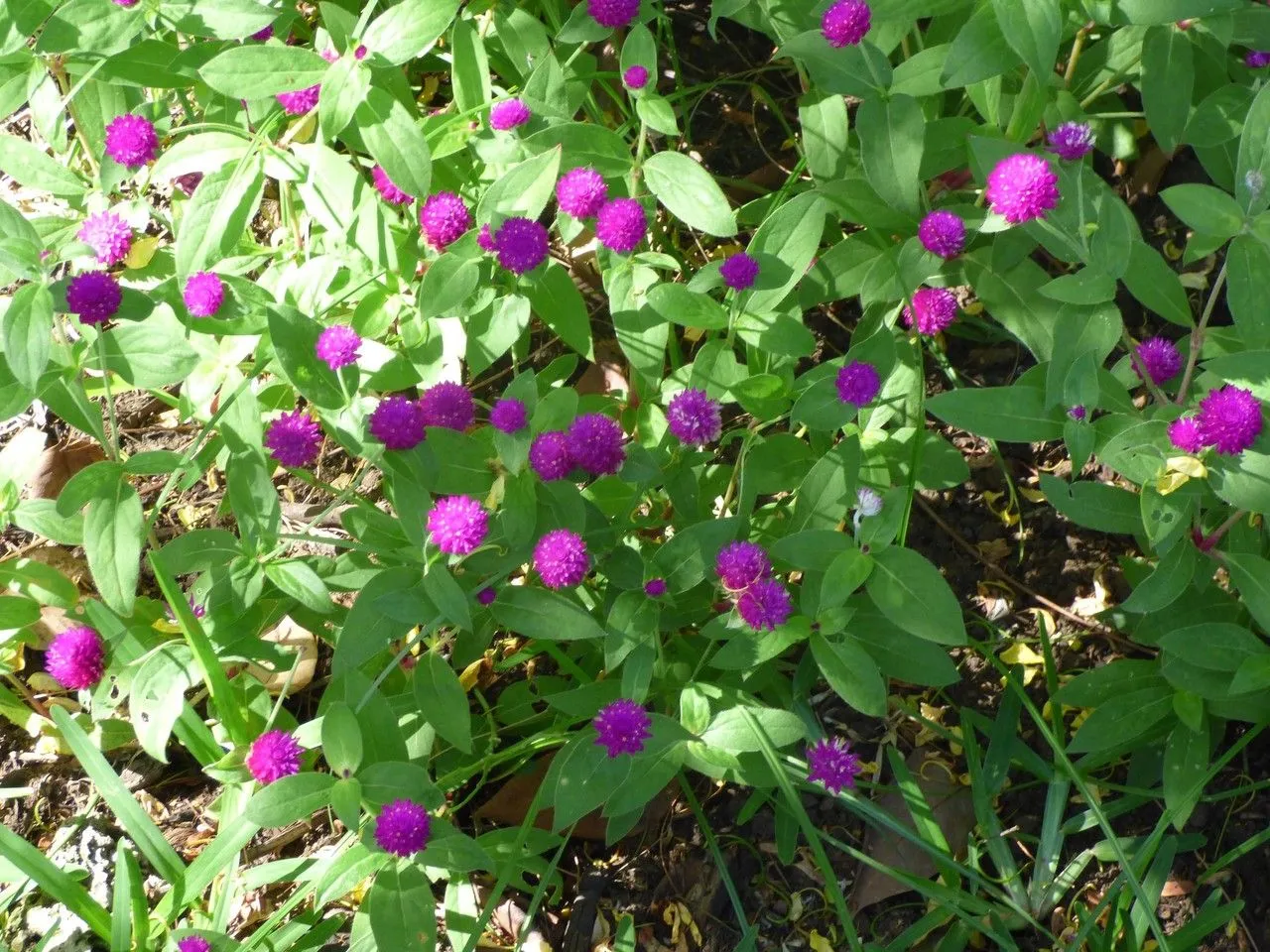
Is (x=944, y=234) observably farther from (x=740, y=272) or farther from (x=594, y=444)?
(x=594, y=444)

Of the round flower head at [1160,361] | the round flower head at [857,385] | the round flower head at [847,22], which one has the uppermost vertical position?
the round flower head at [847,22]

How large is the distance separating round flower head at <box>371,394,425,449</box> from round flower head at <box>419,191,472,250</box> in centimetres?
43

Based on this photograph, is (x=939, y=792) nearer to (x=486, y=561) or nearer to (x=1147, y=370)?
(x=1147, y=370)

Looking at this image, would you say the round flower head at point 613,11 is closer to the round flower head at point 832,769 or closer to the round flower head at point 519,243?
the round flower head at point 519,243

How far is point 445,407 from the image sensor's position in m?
1.89

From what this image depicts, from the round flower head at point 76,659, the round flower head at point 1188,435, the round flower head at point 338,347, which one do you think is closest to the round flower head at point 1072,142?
the round flower head at point 1188,435

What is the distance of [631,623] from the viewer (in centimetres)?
185

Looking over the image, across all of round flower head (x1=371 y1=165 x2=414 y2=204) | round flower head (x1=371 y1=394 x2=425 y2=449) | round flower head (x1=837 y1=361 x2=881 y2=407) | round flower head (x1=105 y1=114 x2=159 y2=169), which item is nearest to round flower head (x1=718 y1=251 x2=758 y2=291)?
round flower head (x1=837 y1=361 x2=881 y2=407)

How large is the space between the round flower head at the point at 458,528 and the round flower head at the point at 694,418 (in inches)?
14.6

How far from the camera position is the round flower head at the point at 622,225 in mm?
1969

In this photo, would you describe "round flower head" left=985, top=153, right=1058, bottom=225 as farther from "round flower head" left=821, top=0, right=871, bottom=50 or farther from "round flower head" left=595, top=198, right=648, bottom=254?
"round flower head" left=595, top=198, right=648, bottom=254

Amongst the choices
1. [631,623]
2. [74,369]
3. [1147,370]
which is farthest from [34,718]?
[1147,370]

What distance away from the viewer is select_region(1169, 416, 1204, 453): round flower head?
5.59 feet

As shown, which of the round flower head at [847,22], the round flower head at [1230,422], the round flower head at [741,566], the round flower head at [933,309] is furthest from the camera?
the round flower head at [933,309]
